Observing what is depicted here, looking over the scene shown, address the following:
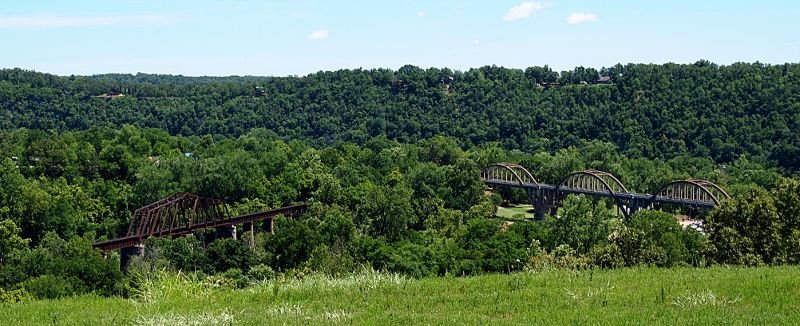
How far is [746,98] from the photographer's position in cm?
14788

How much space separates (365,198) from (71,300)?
173 feet

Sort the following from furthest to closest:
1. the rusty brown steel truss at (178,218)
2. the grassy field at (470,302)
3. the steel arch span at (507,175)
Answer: the steel arch span at (507,175) < the rusty brown steel truss at (178,218) < the grassy field at (470,302)

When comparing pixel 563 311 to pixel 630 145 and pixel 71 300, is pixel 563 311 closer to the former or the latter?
pixel 71 300

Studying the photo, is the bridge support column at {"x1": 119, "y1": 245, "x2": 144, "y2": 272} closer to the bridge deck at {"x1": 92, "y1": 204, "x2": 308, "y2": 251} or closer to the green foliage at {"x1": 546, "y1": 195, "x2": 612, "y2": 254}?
the bridge deck at {"x1": 92, "y1": 204, "x2": 308, "y2": 251}

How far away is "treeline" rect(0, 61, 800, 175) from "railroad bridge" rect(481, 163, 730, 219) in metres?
45.1

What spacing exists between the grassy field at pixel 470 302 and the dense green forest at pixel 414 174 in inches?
115

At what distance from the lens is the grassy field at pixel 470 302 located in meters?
14.4

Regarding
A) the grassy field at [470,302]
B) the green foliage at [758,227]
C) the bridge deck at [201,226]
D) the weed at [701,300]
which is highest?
the weed at [701,300]

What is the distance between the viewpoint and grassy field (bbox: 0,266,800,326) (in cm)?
1443

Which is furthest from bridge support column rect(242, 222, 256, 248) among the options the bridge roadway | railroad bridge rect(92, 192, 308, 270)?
the bridge roadway

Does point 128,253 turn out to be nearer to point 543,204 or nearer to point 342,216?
point 342,216

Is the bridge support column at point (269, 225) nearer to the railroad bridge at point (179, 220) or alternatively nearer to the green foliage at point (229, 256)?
the railroad bridge at point (179, 220)

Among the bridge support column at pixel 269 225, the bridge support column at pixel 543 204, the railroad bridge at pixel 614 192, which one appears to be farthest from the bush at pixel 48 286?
the bridge support column at pixel 543 204

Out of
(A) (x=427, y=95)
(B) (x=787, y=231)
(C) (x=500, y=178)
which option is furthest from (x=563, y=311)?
(A) (x=427, y=95)
